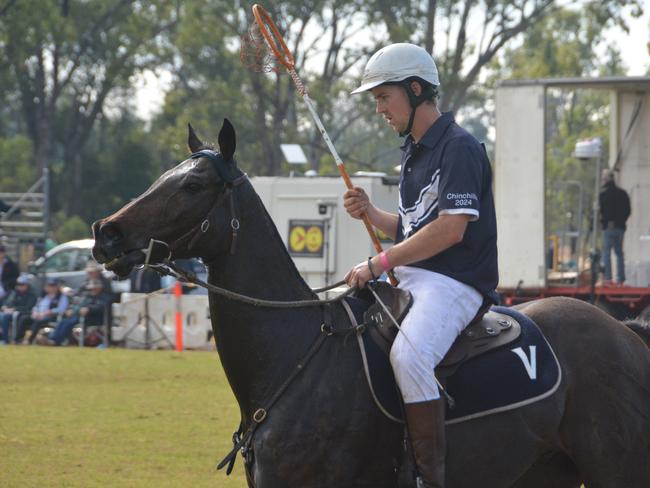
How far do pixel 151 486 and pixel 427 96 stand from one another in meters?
5.02

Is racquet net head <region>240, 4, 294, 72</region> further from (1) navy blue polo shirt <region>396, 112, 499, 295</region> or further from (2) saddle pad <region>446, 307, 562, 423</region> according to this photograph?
(2) saddle pad <region>446, 307, 562, 423</region>

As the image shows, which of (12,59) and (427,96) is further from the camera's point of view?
(12,59)

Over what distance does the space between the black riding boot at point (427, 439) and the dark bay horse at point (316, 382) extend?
16 centimetres

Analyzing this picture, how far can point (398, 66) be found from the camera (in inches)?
231

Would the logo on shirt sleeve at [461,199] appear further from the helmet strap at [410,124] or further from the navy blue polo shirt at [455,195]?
the helmet strap at [410,124]

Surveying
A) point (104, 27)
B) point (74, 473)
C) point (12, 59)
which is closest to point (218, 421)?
point (74, 473)

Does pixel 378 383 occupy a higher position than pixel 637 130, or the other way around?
pixel 637 130

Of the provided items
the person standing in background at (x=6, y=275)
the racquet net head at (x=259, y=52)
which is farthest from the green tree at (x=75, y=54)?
the racquet net head at (x=259, y=52)

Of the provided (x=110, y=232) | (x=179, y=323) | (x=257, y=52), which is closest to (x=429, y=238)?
(x=110, y=232)

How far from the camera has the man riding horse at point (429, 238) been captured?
566 centimetres

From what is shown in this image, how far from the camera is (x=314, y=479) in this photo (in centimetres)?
559

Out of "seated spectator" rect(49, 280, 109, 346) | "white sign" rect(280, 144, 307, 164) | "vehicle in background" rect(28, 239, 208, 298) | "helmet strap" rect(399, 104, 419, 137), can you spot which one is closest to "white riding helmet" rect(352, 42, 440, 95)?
"helmet strap" rect(399, 104, 419, 137)

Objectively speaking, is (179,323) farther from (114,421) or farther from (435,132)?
(435,132)

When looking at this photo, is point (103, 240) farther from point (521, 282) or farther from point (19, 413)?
point (521, 282)
